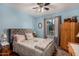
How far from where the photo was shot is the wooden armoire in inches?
77.3

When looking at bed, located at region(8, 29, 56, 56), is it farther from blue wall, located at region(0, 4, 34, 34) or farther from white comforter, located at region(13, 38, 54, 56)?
blue wall, located at region(0, 4, 34, 34)

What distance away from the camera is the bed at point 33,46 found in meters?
2.00

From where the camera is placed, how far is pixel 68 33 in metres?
2.01

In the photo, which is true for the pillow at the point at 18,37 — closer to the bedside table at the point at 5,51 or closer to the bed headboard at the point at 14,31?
the bed headboard at the point at 14,31

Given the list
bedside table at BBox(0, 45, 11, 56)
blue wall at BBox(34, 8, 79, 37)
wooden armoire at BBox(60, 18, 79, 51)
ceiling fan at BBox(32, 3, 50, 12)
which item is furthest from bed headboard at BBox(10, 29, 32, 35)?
wooden armoire at BBox(60, 18, 79, 51)

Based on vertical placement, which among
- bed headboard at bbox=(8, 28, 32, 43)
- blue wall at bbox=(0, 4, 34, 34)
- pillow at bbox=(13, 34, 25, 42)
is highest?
blue wall at bbox=(0, 4, 34, 34)

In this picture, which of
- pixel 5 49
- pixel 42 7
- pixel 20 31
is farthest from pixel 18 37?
pixel 42 7

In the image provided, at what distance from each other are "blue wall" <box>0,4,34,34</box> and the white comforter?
0.91ft

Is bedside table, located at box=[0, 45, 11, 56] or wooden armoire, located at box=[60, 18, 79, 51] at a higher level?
wooden armoire, located at box=[60, 18, 79, 51]

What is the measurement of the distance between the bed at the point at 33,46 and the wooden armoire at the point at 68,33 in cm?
19

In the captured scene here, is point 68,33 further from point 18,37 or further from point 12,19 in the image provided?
point 12,19

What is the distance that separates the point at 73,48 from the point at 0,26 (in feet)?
4.16

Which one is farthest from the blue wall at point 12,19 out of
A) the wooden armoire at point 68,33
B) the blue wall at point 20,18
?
the wooden armoire at point 68,33

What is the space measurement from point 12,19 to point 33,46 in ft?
1.90
